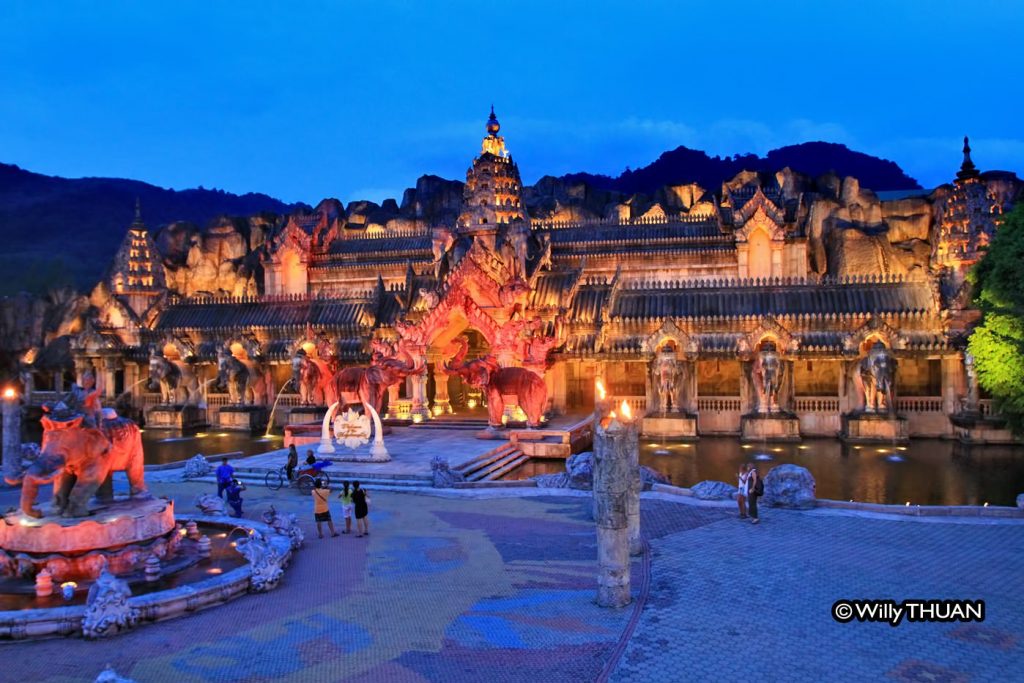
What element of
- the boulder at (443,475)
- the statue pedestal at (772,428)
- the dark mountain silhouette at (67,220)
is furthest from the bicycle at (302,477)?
the dark mountain silhouette at (67,220)

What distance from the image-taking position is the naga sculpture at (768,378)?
34.4 metres

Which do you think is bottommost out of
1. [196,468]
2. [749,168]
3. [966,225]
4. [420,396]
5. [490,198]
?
[196,468]

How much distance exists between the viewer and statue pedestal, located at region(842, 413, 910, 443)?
3266 cm

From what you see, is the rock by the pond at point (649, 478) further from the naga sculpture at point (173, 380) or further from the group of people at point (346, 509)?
the naga sculpture at point (173, 380)

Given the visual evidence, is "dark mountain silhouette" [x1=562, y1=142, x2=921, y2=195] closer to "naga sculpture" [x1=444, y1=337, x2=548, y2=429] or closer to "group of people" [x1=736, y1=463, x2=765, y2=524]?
"naga sculpture" [x1=444, y1=337, x2=548, y2=429]

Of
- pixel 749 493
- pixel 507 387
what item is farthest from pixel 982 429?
pixel 749 493

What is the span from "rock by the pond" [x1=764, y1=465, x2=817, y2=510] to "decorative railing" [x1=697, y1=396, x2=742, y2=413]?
17.7 meters

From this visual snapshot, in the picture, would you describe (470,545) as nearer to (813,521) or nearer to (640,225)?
(813,521)

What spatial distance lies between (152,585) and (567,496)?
34.5 ft

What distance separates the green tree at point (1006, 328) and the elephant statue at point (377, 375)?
21.2 metres

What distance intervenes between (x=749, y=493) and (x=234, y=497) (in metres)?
11.1

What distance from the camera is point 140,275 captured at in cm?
4631

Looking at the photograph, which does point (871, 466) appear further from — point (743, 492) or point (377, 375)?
point (377, 375)

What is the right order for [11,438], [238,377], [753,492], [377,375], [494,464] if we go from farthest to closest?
1. [238,377]
2. [377,375]
3. [494,464]
4. [11,438]
5. [753,492]
